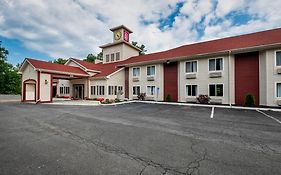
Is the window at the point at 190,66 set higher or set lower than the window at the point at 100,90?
higher

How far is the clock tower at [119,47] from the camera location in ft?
92.1

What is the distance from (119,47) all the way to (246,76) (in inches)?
874

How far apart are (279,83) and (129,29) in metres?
26.1

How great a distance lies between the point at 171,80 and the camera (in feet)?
60.6

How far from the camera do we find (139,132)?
569cm

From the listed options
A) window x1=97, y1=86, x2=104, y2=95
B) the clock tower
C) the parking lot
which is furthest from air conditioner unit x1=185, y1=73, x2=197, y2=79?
the clock tower

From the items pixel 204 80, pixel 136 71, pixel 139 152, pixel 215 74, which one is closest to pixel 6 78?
pixel 136 71

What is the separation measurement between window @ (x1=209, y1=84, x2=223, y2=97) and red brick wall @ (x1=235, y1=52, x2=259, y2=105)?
1.48 m

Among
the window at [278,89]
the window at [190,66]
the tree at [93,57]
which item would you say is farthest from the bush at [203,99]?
the tree at [93,57]

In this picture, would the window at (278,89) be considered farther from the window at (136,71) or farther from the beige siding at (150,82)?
the window at (136,71)

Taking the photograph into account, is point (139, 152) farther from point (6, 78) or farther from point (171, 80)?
point (6, 78)

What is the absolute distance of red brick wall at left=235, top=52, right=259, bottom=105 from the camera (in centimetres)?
1369

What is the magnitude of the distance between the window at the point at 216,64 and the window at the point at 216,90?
193 cm

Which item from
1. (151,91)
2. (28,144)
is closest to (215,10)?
(151,91)
